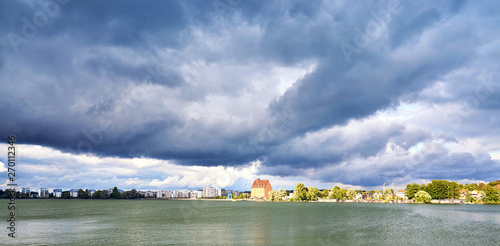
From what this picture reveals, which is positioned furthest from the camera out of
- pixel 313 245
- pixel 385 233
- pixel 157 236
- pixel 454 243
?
pixel 385 233

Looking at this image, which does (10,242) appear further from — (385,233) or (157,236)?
(385,233)

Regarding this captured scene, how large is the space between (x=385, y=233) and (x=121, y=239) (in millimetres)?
47650

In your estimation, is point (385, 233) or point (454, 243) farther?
point (385, 233)

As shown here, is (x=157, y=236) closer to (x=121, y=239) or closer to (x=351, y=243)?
(x=121, y=239)

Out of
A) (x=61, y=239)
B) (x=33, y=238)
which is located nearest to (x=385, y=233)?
(x=61, y=239)

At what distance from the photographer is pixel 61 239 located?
50.8 metres

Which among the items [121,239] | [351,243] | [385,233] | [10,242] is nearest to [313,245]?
[351,243]

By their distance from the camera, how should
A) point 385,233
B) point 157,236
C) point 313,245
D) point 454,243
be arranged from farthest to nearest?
point 385,233
point 157,236
point 454,243
point 313,245

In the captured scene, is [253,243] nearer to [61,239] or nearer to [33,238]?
[61,239]

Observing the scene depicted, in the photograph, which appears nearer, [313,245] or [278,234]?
[313,245]

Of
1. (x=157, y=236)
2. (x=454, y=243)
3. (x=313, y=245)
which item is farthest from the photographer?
(x=157, y=236)

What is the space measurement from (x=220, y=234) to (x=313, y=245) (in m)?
18.2

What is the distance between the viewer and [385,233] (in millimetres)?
61031

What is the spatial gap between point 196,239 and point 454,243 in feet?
133
